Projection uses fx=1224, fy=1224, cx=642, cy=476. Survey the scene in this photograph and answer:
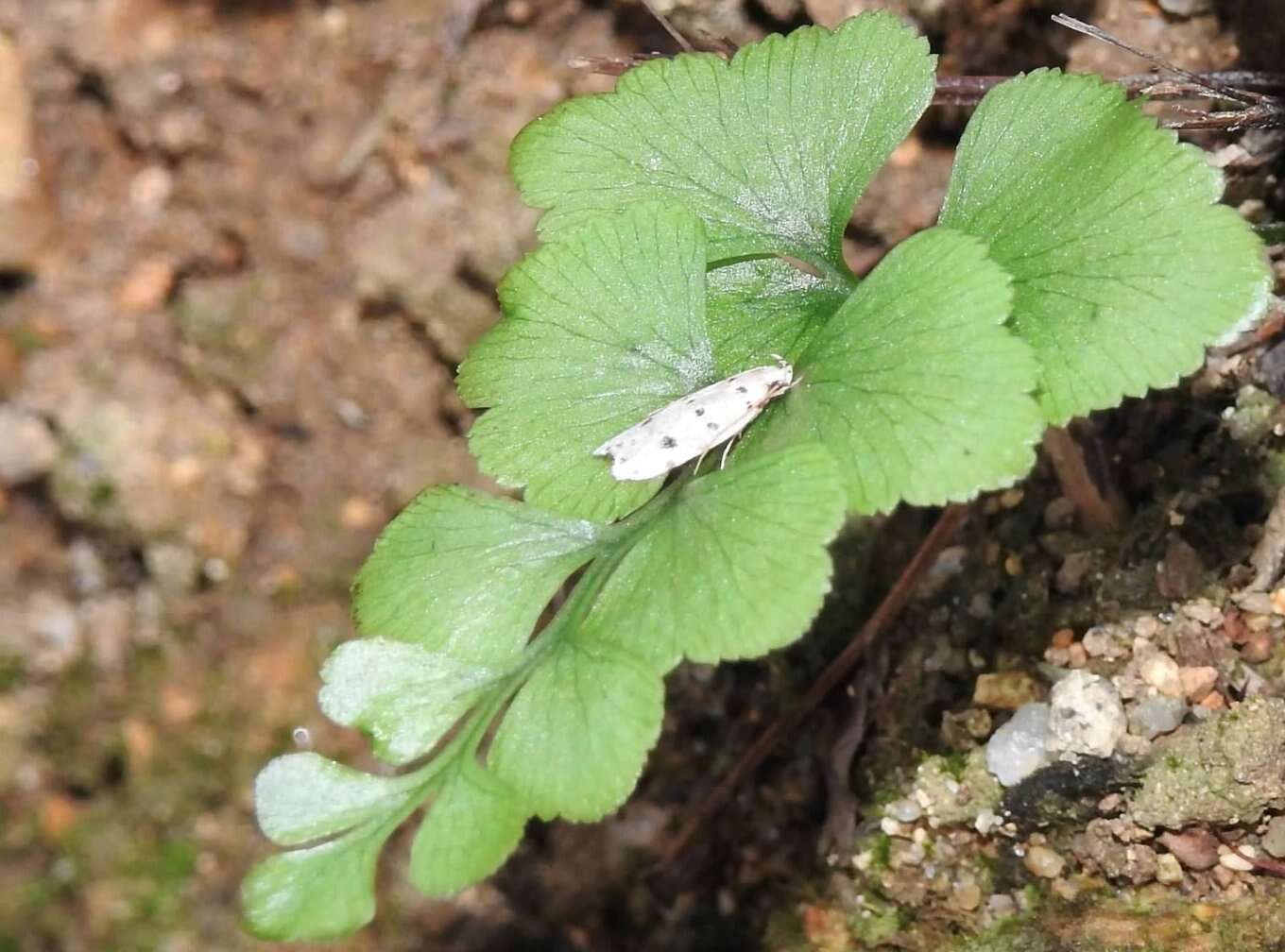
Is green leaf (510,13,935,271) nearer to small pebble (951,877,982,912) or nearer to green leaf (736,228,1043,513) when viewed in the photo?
green leaf (736,228,1043,513)

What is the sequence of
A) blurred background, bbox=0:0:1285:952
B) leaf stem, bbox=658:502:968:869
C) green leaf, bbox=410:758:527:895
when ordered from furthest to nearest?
blurred background, bbox=0:0:1285:952
leaf stem, bbox=658:502:968:869
green leaf, bbox=410:758:527:895

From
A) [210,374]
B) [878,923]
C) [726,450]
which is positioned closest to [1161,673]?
[878,923]

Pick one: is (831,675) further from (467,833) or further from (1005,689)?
(467,833)

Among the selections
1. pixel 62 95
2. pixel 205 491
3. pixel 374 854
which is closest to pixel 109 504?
pixel 205 491

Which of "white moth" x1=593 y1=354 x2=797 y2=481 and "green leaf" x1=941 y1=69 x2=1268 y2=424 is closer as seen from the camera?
"green leaf" x1=941 y1=69 x2=1268 y2=424

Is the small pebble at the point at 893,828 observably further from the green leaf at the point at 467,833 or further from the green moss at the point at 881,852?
the green leaf at the point at 467,833

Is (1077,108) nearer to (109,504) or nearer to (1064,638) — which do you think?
(1064,638)

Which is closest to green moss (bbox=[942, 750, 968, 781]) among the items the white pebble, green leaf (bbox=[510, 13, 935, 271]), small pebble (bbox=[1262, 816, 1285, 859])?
the white pebble
